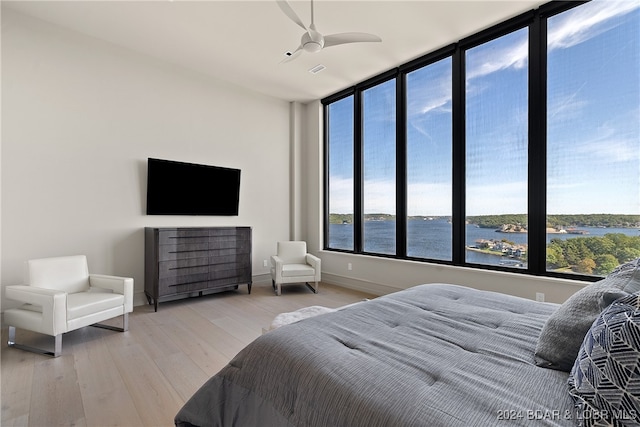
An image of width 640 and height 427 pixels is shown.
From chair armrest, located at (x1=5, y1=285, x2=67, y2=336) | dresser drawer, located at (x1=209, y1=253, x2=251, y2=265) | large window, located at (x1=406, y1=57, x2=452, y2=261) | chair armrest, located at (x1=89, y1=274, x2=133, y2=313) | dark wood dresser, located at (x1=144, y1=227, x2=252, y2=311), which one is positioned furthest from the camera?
dresser drawer, located at (x1=209, y1=253, x2=251, y2=265)

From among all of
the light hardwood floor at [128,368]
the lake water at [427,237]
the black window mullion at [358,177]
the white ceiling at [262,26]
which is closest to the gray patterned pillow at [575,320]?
the light hardwood floor at [128,368]

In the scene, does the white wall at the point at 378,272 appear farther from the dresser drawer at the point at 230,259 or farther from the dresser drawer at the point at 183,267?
the dresser drawer at the point at 183,267

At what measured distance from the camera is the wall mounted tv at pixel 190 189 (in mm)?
4168

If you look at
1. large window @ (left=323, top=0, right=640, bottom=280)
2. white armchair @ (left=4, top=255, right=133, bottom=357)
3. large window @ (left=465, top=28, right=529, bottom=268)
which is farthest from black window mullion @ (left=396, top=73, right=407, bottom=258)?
white armchair @ (left=4, top=255, right=133, bottom=357)

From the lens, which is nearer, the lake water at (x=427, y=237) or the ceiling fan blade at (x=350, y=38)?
the ceiling fan blade at (x=350, y=38)

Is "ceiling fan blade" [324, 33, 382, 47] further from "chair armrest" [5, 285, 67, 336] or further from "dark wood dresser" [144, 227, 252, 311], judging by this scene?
"chair armrest" [5, 285, 67, 336]

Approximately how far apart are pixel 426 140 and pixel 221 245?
3.28 m

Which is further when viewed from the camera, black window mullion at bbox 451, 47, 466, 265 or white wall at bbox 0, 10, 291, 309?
black window mullion at bbox 451, 47, 466, 265

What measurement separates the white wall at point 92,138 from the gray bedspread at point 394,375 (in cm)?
323

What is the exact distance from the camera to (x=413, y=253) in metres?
4.41

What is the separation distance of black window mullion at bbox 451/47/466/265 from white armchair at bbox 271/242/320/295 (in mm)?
2044

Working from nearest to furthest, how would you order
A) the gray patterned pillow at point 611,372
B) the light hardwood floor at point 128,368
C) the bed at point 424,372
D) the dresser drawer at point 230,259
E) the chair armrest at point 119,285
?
the gray patterned pillow at point 611,372, the bed at point 424,372, the light hardwood floor at point 128,368, the chair armrest at point 119,285, the dresser drawer at point 230,259

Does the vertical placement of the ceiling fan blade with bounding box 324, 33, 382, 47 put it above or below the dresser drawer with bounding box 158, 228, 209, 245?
above

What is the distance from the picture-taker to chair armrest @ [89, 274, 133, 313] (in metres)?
3.08
